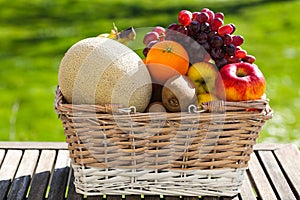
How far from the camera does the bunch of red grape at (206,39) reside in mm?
1625

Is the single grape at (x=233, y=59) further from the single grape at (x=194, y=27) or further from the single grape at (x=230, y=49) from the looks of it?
the single grape at (x=194, y=27)

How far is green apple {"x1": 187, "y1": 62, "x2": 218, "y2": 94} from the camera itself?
5.07 feet

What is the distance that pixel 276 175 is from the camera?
177 centimetres

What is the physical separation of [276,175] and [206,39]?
0.48m

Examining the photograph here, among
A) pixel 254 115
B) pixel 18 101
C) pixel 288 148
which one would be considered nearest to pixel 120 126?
pixel 254 115

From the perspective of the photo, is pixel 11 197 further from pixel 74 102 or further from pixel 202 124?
pixel 202 124

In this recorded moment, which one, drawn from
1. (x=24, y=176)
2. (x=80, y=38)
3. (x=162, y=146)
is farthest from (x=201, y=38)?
(x=80, y=38)

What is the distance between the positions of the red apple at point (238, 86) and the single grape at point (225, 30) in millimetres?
125

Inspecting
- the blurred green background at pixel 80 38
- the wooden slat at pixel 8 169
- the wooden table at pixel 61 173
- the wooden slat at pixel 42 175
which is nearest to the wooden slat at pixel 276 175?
the wooden table at pixel 61 173

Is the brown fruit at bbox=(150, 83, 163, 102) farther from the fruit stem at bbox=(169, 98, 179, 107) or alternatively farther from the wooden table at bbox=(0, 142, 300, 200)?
the wooden table at bbox=(0, 142, 300, 200)

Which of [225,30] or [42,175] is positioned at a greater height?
[225,30]

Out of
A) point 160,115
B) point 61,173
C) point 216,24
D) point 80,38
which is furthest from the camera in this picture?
point 80,38

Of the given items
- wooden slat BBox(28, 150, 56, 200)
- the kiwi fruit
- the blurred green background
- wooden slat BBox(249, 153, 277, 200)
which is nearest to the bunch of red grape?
the kiwi fruit

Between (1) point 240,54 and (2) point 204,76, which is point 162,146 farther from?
(1) point 240,54
